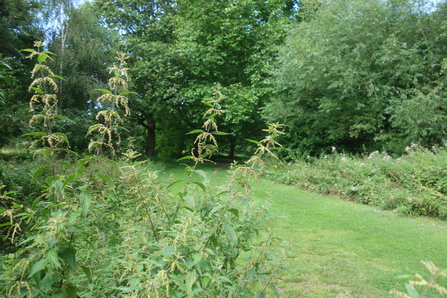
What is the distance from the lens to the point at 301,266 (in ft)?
15.6

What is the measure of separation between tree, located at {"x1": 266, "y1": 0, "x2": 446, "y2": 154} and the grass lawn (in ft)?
18.7

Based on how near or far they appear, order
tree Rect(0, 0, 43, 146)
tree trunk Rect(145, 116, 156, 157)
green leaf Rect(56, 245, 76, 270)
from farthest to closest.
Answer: tree trunk Rect(145, 116, 156, 157) < tree Rect(0, 0, 43, 146) < green leaf Rect(56, 245, 76, 270)

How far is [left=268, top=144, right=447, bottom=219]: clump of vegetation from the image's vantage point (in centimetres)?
781

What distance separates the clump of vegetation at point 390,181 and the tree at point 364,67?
2.31m

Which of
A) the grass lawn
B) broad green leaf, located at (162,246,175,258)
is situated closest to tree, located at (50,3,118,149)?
the grass lawn

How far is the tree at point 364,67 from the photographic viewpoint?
12227 mm

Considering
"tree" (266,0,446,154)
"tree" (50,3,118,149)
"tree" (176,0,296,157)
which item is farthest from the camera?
"tree" (176,0,296,157)

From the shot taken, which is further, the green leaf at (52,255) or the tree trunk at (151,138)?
the tree trunk at (151,138)

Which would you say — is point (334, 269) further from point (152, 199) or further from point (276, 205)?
point (276, 205)

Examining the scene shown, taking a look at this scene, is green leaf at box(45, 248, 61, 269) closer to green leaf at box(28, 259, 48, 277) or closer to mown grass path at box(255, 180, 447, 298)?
green leaf at box(28, 259, 48, 277)

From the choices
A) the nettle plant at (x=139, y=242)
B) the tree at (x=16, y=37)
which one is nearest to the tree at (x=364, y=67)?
the tree at (x=16, y=37)

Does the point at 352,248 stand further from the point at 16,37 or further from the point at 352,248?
the point at 16,37

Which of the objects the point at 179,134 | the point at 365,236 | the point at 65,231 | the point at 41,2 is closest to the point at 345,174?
the point at 365,236

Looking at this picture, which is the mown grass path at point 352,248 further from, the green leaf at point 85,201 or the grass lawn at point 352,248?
the green leaf at point 85,201
